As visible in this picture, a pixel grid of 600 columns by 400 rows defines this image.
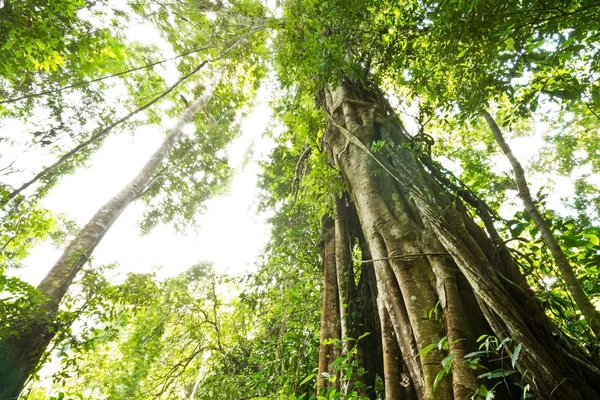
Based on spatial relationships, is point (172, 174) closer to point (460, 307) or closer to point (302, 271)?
point (302, 271)

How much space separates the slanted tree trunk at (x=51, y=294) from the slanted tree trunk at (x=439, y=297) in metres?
3.17

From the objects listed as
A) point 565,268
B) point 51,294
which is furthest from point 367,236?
point 51,294

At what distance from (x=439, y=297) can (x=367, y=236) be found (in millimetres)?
800

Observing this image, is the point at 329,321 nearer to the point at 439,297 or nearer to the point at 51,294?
the point at 439,297

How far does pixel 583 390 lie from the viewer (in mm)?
1234

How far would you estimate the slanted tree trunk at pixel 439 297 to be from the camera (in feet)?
4.19

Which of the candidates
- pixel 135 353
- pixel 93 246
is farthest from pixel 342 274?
pixel 135 353

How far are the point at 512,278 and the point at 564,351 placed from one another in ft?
1.69

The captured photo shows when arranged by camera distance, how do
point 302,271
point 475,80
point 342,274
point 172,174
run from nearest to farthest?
1. point 475,80
2. point 342,274
3. point 302,271
4. point 172,174

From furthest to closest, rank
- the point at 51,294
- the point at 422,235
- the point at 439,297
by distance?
1. the point at 51,294
2. the point at 422,235
3. the point at 439,297

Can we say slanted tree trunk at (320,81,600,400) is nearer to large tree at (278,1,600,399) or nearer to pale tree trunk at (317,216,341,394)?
large tree at (278,1,600,399)

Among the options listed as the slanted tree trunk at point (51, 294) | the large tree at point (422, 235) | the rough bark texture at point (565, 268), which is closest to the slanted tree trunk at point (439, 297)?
the large tree at point (422, 235)

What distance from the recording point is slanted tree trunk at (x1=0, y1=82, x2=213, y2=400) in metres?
2.77

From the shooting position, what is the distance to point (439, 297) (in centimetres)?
168
